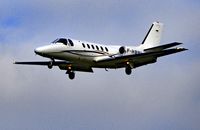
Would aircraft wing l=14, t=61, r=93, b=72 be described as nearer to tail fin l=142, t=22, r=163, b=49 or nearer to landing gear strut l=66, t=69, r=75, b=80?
landing gear strut l=66, t=69, r=75, b=80

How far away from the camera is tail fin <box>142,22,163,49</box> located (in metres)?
59.9

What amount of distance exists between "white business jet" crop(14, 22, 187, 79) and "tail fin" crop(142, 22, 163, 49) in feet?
13.4

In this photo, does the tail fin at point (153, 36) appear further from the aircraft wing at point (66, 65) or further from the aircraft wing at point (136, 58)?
the aircraft wing at point (66, 65)

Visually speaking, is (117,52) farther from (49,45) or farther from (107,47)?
(49,45)

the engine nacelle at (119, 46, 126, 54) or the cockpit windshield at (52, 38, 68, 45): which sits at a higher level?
the cockpit windshield at (52, 38, 68, 45)

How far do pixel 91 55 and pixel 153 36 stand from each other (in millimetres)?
10226

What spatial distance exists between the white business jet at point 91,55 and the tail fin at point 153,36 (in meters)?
4.07

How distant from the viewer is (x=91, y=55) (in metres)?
52.1

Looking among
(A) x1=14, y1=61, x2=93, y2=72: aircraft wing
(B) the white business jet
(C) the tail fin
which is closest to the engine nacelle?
(B) the white business jet

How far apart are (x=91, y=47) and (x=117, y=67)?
8.45 ft

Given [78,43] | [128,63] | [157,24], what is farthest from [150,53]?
[157,24]

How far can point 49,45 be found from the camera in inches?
1981

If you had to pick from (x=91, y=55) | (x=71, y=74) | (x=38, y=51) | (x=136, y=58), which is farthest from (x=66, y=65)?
(x=136, y=58)

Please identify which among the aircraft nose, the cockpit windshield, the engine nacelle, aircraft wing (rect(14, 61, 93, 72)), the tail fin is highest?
the tail fin
